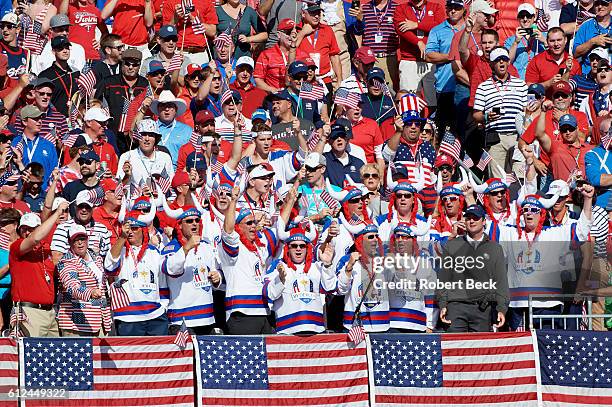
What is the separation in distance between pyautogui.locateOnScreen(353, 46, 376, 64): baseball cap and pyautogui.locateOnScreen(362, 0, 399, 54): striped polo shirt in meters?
0.75

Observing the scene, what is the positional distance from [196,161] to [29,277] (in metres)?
3.14

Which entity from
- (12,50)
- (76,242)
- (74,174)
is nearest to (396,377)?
(76,242)

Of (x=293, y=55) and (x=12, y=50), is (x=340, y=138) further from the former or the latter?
(x=12, y=50)

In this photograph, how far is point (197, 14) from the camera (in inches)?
951

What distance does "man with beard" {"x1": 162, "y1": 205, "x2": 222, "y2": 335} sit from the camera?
18.4 meters

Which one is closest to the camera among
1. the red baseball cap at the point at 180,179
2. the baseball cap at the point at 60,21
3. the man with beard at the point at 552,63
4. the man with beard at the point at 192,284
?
the man with beard at the point at 192,284

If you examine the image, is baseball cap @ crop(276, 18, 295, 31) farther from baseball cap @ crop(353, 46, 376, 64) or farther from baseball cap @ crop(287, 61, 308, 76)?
baseball cap @ crop(287, 61, 308, 76)

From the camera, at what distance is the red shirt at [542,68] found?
918 inches

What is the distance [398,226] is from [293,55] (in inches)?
211

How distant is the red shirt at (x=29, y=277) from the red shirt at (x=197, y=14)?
251 inches

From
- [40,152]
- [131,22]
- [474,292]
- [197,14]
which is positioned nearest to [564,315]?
[474,292]

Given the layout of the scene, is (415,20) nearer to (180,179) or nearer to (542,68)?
(542,68)

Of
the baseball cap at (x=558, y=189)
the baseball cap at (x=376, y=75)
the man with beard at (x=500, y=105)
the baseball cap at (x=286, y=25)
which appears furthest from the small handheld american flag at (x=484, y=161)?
the baseball cap at (x=286, y=25)

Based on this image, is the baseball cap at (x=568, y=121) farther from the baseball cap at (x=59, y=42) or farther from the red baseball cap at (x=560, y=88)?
the baseball cap at (x=59, y=42)
